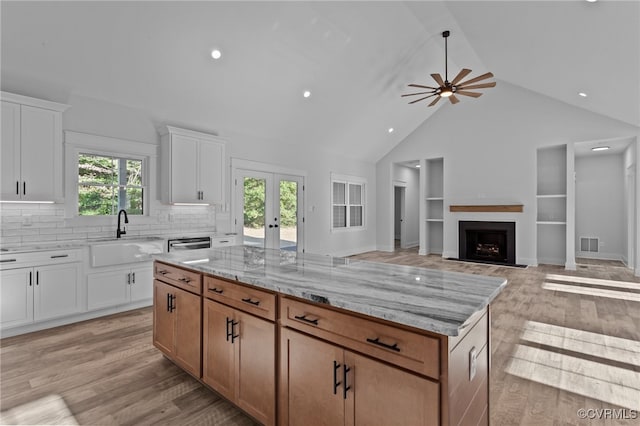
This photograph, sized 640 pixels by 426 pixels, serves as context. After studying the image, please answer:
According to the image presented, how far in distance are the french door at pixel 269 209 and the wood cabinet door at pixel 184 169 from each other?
1018 mm

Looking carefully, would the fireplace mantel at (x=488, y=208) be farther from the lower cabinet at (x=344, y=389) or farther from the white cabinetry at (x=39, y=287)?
the white cabinetry at (x=39, y=287)

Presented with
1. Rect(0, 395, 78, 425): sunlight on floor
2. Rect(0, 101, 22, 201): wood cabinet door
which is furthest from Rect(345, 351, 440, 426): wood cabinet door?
Rect(0, 101, 22, 201): wood cabinet door

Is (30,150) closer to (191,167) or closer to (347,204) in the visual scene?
(191,167)

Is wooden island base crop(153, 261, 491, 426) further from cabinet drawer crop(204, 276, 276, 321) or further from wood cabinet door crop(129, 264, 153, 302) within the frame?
wood cabinet door crop(129, 264, 153, 302)

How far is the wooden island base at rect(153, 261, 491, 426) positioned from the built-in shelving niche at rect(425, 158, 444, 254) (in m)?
7.72

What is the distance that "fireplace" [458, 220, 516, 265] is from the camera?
7.23 metres

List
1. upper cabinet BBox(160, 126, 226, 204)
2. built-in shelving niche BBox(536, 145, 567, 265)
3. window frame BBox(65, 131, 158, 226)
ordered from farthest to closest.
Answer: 1. built-in shelving niche BBox(536, 145, 567, 265)
2. upper cabinet BBox(160, 126, 226, 204)
3. window frame BBox(65, 131, 158, 226)

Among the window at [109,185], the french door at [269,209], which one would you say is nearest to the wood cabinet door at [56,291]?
the window at [109,185]

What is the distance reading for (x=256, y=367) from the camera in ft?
5.59

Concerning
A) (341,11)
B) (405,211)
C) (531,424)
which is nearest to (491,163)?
(405,211)

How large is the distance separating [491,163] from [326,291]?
24.8ft

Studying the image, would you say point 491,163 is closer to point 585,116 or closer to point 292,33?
point 585,116

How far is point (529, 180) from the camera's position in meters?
7.09

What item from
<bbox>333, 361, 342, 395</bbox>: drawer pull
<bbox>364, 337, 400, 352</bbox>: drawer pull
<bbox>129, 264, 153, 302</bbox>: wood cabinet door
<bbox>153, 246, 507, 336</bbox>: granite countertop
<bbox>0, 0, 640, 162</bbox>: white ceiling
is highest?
<bbox>0, 0, 640, 162</bbox>: white ceiling
